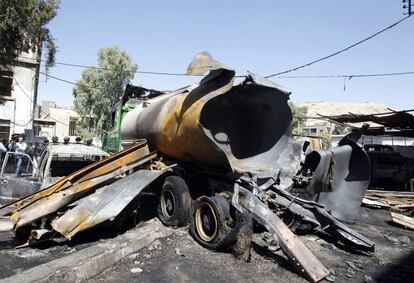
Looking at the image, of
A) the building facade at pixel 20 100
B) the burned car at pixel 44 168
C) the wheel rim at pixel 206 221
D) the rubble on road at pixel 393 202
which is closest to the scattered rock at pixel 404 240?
the rubble on road at pixel 393 202

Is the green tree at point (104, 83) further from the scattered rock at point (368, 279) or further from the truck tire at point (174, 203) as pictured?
the scattered rock at point (368, 279)

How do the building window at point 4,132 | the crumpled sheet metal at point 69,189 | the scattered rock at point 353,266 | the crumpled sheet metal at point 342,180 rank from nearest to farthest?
the scattered rock at point 353,266 → the crumpled sheet metal at point 69,189 → the crumpled sheet metal at point 342,180 → the building window at point 4,132

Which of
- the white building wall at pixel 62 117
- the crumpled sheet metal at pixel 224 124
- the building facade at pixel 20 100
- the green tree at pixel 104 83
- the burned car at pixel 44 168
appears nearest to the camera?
the crumpled sheet metal at pixel 224 124

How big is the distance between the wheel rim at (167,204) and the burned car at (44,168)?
228cm

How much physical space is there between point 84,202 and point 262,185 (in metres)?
2.93


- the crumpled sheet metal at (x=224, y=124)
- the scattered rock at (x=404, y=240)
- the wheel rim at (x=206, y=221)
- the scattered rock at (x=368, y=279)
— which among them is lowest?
the scattered rock at (x=404, y=240)

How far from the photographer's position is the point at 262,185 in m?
6.76

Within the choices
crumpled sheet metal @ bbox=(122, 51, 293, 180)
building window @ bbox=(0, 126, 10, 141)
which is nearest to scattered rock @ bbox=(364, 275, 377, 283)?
crumpled sheet metal @ bbox=(122, 51, 293, 180)

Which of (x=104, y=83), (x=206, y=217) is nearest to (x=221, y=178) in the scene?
(x=206, y=217)

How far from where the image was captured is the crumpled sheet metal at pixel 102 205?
582cm

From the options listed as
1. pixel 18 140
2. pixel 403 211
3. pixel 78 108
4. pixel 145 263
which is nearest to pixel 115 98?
pixel 78 108

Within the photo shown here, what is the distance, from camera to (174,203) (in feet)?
22.6

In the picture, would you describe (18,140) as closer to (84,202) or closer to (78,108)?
(84,202)

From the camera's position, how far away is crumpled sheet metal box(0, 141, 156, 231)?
6.04 meters
